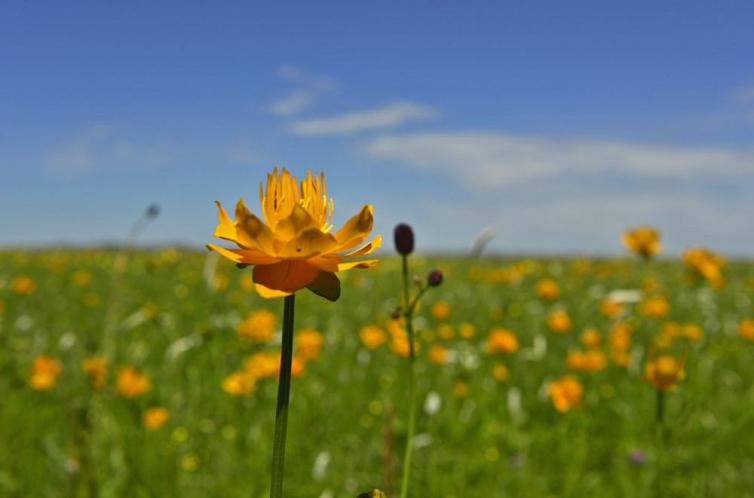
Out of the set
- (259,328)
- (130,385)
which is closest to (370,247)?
(130,385)

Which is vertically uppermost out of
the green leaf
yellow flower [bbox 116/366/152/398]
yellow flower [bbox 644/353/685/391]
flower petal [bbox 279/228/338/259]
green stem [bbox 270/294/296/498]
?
flower petal [bbox 279/228/338/259]

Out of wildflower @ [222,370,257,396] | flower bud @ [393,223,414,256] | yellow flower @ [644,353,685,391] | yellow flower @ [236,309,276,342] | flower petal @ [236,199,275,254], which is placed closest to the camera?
flower petal @ [236,199,275,254]

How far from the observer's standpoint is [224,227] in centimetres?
68

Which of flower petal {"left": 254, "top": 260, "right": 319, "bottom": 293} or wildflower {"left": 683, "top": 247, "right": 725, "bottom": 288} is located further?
wildflower {"left": 683, "top": 247, "right": 725, "bottom": 288}

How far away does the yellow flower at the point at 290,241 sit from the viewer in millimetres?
625

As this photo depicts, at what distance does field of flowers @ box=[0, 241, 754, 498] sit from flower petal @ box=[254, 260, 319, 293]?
0.58m

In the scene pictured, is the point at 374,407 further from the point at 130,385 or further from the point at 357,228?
the point at 357,228

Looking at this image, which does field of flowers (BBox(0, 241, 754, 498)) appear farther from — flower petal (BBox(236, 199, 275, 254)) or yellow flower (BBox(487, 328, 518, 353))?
flower petal (BBox(236, 199, 275, 254))

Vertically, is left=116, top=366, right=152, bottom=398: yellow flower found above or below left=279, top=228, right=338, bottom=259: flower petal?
below

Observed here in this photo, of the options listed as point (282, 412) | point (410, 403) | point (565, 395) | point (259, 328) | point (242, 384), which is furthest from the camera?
point (259, 328)

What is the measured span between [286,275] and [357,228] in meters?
0.09

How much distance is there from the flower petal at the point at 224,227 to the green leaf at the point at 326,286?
0.09 m

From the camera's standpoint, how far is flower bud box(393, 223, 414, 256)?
104 centimetres

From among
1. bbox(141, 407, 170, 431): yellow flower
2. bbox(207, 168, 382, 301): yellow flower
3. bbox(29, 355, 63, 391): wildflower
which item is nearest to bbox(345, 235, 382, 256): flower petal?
bbox(207, 168, 382, 301): yellow flower
